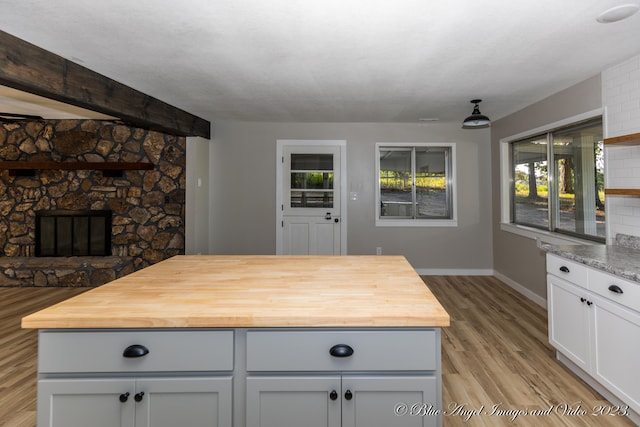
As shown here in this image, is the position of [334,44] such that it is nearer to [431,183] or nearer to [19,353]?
[431,183]

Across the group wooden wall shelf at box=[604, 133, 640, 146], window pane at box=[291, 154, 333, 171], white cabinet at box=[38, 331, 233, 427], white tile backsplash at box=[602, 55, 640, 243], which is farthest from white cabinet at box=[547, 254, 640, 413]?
window pane at box=[291, 154, 333, 171]

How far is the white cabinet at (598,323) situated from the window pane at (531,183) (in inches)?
71.8

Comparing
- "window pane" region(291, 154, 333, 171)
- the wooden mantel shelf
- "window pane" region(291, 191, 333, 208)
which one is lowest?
"window pane" region(291, 191, 333, 208)

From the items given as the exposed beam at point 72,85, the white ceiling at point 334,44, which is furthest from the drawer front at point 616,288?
the exposed beam at point 72,85

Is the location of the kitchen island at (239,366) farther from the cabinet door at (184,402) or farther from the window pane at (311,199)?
the window pane at (311,199)

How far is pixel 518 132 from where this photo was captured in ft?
13.5

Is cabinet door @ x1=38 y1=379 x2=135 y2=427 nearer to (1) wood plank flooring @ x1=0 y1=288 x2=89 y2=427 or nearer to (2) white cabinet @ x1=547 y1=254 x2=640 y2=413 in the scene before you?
(1) wood plank flooring @ x1=0 y1=288 x2=89 y2=427

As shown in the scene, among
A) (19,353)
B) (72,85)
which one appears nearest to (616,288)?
(72,85)

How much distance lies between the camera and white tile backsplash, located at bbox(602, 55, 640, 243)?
2.48 metres

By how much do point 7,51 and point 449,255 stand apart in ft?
17.5

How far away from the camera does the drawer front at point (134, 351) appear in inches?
41.7

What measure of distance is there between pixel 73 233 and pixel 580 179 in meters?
6.46

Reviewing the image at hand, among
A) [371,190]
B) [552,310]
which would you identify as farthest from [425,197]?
[552,310]

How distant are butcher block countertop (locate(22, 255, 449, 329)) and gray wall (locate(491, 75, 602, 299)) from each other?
2791mm
